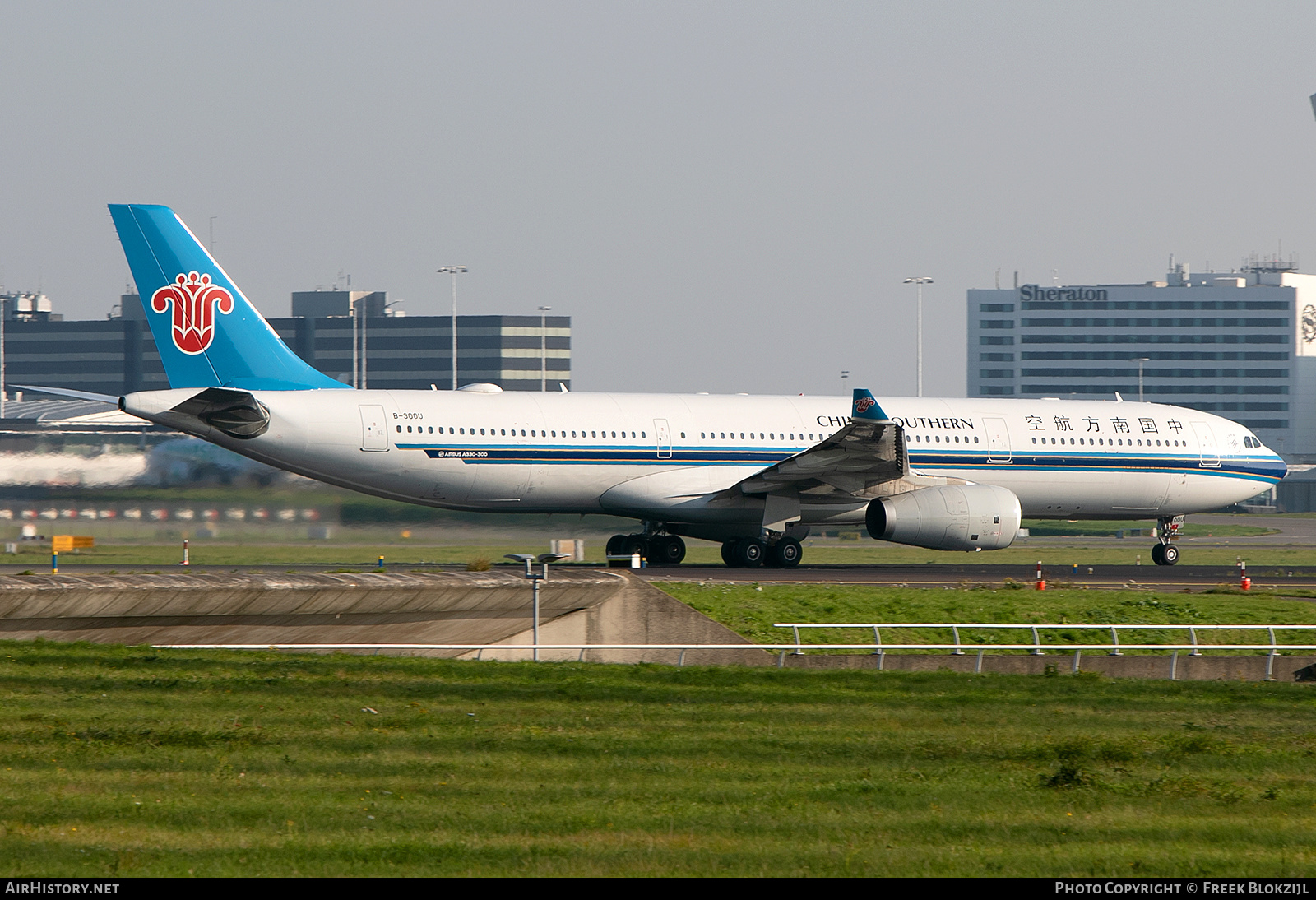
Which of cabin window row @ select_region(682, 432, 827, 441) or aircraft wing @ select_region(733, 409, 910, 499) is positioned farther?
cabin window row @ select_region(682, 432, 827, 441)

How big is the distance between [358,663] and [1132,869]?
12059 mm

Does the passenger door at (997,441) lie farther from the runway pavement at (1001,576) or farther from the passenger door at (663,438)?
the passenger door at (663,438)

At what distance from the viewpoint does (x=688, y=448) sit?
3628 cm

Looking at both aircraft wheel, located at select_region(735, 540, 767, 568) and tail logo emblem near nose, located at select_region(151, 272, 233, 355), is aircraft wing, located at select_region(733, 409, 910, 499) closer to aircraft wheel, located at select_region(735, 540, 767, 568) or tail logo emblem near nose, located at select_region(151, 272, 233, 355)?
aircraft wheel, located at select_region(735, 540, 767, 568)

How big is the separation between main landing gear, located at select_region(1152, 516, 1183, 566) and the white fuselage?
0.58 meters

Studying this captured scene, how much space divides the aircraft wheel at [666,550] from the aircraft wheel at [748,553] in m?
1.36

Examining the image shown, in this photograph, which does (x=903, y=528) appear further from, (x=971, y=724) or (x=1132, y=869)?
(x=1132, y=869)

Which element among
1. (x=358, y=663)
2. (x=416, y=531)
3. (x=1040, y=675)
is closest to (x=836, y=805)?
(x=358, y=663)

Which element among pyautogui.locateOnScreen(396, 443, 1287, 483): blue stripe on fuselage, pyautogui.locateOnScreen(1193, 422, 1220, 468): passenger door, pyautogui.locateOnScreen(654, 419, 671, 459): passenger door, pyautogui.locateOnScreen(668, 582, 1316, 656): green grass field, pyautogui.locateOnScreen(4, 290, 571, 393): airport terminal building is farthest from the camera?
pyautogui.locateOnScreen(4, 290, 571, 393): airport terminal building

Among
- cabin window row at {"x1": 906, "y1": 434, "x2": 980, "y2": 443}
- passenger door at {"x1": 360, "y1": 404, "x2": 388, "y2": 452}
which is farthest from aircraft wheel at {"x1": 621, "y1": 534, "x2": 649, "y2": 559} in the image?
passenger door at {"x1": 360, "y1": 404, "x2": 388, "y2": 452}

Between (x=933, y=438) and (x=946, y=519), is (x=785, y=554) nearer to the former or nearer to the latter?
(x=946, y=519)

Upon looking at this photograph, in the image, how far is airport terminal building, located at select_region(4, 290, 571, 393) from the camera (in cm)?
17312

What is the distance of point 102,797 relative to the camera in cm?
1123

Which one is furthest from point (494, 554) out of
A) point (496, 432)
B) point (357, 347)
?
point (357, 347)
